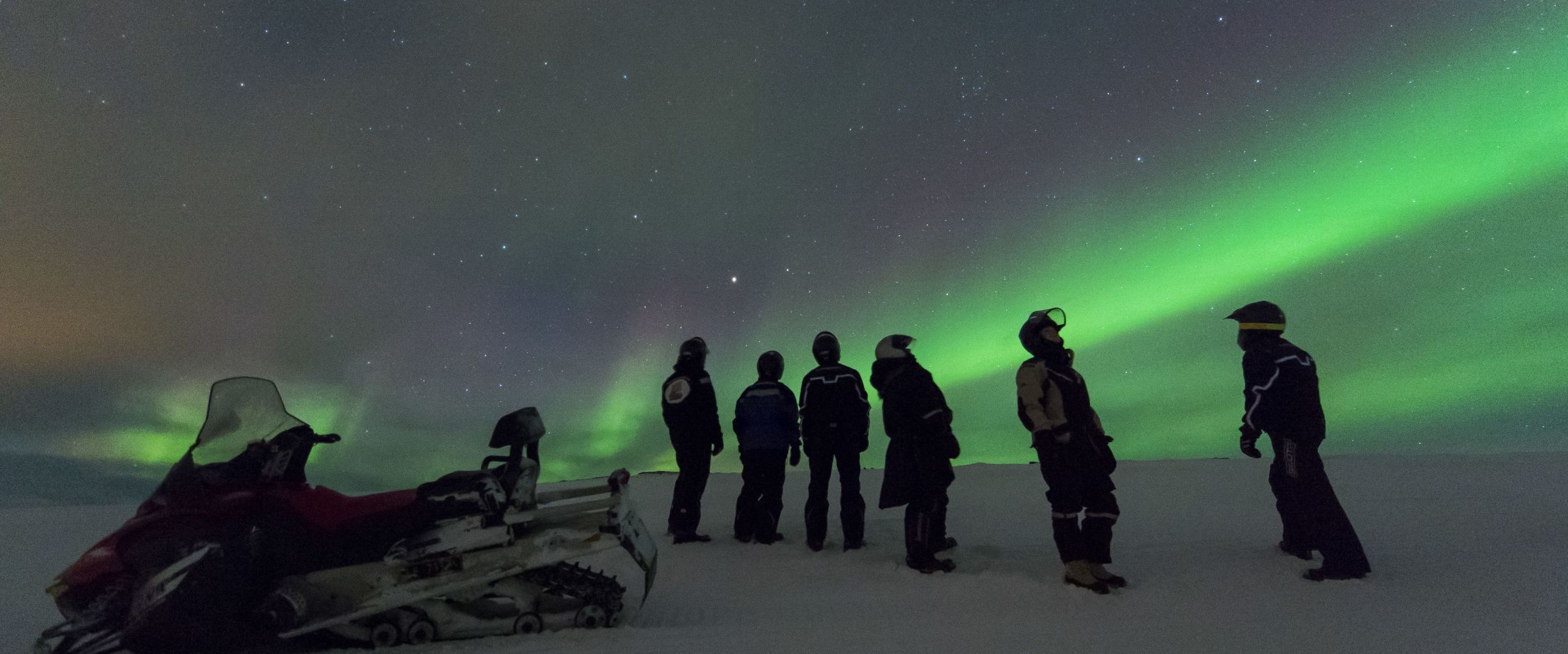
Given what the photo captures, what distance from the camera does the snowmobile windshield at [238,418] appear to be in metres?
4.23

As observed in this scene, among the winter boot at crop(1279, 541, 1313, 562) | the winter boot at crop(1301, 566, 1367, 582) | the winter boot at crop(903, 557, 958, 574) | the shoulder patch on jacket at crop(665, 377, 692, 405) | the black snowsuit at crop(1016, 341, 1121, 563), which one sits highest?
the shoulder patch on jacket at crop(665, 377, 692, 405)

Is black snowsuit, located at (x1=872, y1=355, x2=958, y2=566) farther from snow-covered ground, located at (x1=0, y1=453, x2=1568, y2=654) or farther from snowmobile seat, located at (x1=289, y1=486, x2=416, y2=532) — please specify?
snowmobile seat, located at (x1=289, y1=486, x2=416, y2=532)

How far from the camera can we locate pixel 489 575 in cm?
408

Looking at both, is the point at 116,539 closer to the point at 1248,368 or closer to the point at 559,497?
the point at 559,497

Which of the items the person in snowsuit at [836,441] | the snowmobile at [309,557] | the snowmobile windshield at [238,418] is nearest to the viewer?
the snowmobile at [309,557]

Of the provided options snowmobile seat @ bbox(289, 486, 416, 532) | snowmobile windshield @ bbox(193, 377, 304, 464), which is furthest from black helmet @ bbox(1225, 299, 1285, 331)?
snowmobile windshield @ bbox(193, 377, 304, 464)

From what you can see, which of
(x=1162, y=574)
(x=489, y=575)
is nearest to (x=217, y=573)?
(x=489, y=575)

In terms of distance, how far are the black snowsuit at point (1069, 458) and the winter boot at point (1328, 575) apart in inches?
61.5

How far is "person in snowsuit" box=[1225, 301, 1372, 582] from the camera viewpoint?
5.54 metres

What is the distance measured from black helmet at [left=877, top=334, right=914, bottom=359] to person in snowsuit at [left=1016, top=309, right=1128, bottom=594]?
1.24m

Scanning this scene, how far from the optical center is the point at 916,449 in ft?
21.1

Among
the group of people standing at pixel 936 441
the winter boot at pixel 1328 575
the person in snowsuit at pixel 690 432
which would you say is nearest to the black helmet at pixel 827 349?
the group of people standing at pixel 936 441

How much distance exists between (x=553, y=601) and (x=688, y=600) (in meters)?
1.25

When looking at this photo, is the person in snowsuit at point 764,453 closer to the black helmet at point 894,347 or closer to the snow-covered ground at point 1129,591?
the snow-covered ground at point 1129,591
